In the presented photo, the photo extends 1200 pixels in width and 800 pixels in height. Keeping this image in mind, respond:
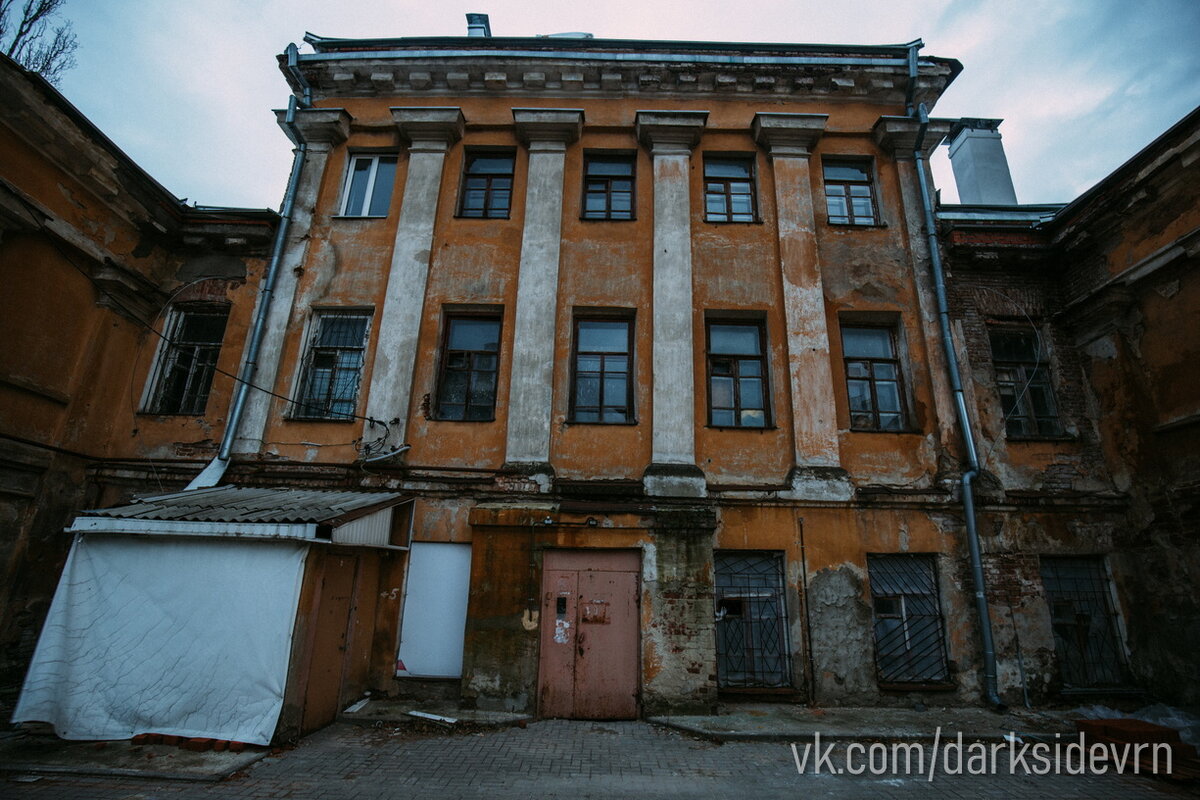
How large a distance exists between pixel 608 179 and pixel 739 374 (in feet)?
14.2

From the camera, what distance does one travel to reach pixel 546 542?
24.6 ft

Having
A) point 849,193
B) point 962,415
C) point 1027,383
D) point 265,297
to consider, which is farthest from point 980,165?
point 265,297

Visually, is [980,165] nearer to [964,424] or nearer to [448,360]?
[964,424]

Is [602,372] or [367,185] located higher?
[367,185]

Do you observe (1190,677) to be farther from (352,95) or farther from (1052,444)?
(352,95)

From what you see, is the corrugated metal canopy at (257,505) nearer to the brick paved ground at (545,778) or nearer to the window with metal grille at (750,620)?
the brick paved ground at (545,778)

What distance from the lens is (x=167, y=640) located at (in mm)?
5809

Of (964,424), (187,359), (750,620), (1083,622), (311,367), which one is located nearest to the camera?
(750,620)

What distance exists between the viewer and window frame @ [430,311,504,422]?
8.43 metres

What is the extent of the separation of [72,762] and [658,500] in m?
6.74

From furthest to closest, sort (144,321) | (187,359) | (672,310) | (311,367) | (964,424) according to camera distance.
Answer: (187,359) < (144,321) < (311,367) < (672,310) < (964,424)

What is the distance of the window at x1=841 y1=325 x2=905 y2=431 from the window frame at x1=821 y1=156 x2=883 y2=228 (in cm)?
203

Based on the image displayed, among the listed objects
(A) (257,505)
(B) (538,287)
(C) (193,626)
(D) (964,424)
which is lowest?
(C) (193,626)

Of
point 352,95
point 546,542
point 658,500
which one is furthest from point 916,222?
point 352,95
